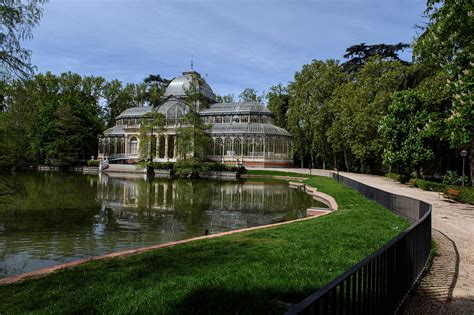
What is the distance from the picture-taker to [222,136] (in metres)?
51.6

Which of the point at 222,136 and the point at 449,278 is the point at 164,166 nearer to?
the point at 222,136

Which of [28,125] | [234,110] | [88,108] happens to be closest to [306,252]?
[28,125]

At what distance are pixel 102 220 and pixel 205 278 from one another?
8866mm

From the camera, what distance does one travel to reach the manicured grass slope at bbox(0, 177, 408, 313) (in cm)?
427

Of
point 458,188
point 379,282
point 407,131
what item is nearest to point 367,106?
point 407,131

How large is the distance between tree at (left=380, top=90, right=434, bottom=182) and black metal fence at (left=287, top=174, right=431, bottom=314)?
21.7m

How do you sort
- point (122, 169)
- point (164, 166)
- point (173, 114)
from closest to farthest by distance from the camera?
point (164, 166)
point (122, 169)
point (173, 114)

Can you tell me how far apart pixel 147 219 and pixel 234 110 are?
42.3 metres

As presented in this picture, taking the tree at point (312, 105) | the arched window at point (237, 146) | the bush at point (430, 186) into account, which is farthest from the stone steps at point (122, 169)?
the bush at point (430, 186)

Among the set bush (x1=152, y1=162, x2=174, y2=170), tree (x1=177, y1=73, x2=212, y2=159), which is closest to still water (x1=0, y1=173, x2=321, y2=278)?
tree (x1=177, y1=73, x2=212, y2=159)

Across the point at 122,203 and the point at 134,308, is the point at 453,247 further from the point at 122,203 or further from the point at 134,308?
the point at 122,203

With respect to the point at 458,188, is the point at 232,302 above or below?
below

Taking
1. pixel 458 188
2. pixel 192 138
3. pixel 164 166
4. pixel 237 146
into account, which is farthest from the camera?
pixel 237 146

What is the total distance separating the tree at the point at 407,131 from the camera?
85.1ft
